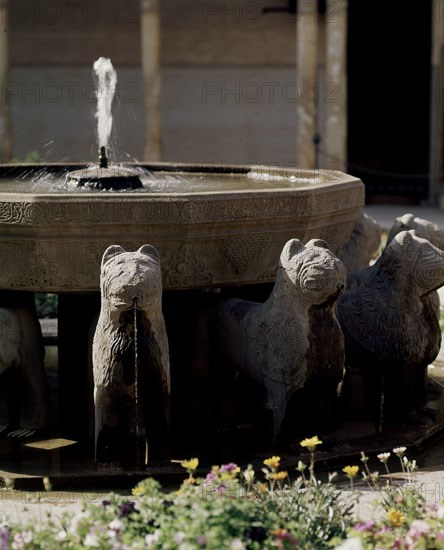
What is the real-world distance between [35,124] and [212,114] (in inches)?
110

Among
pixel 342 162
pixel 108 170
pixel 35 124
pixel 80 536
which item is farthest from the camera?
pixel 35 124

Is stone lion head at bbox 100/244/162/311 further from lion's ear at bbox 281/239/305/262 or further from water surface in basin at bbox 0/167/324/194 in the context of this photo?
water surface in basin at bbox 0/167/324/194

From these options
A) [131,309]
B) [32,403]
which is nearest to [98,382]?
[131,309]

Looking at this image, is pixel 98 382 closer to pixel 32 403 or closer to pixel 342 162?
pixel 32 403

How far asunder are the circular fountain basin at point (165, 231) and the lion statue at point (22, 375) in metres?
0.21

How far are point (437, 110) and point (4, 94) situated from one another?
21.4 ft

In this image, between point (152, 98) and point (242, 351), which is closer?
point (242, 351)

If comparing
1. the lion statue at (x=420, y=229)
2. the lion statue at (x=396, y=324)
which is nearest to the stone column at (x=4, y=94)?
the lion statue at (x=420, y=229)

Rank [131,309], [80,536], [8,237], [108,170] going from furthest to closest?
[108,170]
[8,237]
[131,309]
[80,536]

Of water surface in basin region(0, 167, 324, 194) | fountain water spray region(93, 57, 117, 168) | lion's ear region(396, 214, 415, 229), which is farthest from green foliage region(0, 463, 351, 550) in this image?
fountain water spray region(93, 57, 117, 168)

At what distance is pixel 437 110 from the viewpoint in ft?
64.2

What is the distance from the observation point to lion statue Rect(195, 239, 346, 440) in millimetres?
6059

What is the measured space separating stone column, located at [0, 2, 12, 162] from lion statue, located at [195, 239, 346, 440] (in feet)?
40.6

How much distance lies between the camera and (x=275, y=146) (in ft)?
67.6
